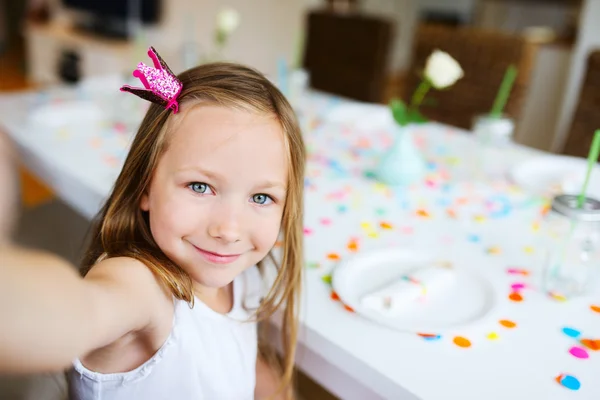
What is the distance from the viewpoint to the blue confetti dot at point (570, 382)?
667mm

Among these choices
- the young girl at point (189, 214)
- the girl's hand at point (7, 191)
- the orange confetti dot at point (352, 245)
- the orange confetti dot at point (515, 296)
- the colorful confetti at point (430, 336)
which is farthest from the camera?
the orange confetti dot at point (352, 245)

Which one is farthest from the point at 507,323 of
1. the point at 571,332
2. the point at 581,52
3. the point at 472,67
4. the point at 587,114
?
the point at 581,52

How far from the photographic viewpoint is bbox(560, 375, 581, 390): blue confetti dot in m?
0.67

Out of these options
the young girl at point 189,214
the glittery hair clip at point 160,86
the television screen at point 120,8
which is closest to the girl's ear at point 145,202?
the young girl at point 189,214

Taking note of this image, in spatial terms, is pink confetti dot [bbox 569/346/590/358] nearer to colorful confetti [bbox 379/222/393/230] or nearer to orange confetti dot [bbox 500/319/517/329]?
orange confetti dot [bbox 500/319/517/329]

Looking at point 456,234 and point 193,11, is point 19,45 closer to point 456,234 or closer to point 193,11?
point 193,11

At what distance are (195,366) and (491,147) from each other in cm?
111

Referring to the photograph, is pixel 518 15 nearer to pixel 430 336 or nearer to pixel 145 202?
pixel 430 336

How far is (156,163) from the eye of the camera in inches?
26.5

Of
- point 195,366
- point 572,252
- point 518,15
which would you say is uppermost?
point 518,15

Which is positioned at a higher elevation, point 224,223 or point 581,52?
point 581,52

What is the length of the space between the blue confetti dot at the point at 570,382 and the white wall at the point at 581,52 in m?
2.12

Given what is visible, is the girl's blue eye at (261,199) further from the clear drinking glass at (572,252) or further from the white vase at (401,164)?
the white vase at (401,164)

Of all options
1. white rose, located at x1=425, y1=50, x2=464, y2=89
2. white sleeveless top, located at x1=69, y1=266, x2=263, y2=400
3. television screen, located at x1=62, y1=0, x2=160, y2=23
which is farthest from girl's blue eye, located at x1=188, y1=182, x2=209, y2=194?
television screen, located at x1=62, y1=0, x2=160, y2=23
